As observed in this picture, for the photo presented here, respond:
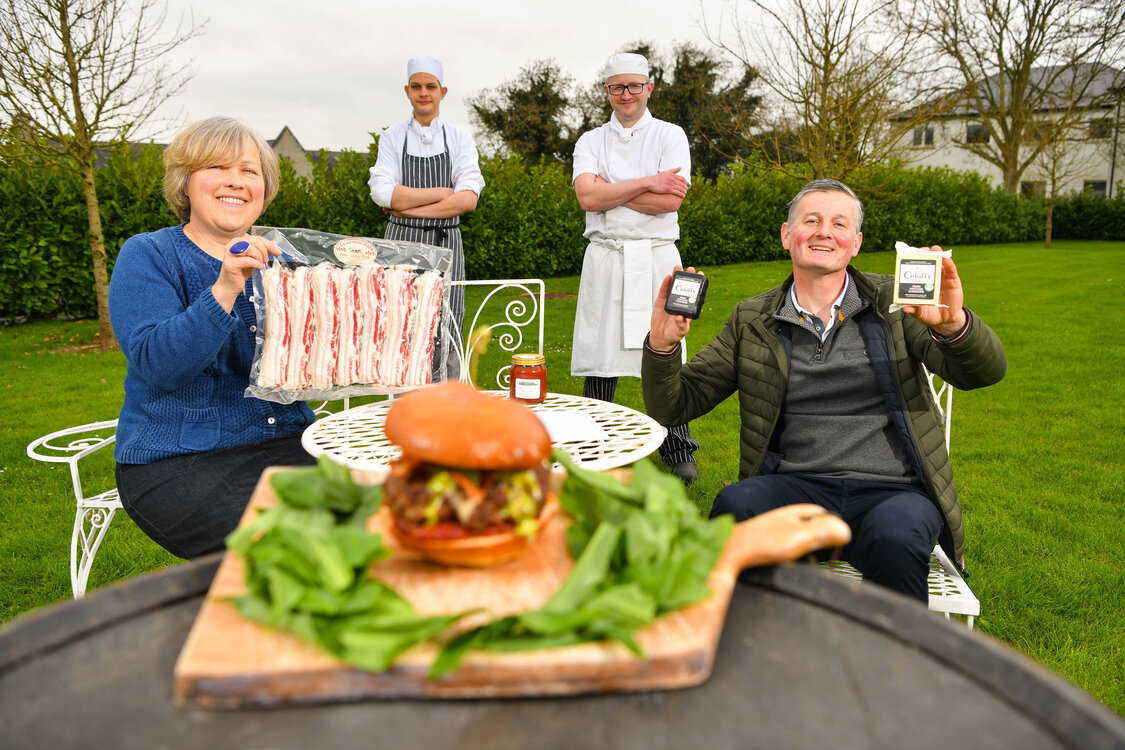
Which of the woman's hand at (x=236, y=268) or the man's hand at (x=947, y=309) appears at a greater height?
the woman's hand at (x=236, y=268)

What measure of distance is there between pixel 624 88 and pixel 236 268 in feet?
10.1

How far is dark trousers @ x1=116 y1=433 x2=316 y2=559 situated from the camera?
2.40 m

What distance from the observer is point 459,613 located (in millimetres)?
1012

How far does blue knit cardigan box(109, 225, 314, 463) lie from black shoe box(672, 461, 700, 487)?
9.21ft

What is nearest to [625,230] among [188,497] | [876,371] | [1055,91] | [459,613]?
[876,371]

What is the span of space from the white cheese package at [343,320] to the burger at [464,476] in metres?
1.54

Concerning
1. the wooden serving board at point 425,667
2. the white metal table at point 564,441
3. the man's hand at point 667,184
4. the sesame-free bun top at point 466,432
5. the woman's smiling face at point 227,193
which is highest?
the man's hand at point 667,184

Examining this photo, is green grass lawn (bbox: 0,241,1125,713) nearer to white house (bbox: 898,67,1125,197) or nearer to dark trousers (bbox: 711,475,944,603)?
dark trousers (bbox: 711,475,944,603)

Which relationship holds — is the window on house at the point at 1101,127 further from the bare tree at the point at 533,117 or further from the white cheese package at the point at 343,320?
the white cheese package at the point at 343,320

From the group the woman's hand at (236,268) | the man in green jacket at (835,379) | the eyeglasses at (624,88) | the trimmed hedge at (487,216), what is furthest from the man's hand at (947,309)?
the trimmed hedge at (487,216)

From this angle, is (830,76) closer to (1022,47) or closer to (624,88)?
(624,88)

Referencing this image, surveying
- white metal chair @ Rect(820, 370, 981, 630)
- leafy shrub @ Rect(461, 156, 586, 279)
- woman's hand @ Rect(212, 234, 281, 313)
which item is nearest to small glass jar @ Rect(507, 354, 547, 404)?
woman's hand @ Rect(212, 234, 281, 313)

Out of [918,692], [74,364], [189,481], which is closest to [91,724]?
[918,692]

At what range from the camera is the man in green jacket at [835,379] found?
8.38 feet
